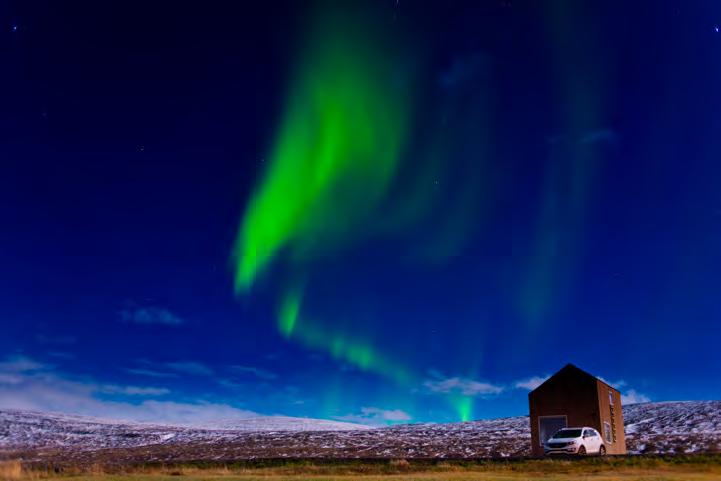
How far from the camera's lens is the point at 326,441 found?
94.5 m

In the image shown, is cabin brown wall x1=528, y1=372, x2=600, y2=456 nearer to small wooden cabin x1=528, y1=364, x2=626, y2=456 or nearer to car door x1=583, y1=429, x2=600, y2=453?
small wooden cabin x1=528, y1=364, x2=626, y2=456

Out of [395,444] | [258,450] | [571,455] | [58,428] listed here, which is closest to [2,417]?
A: [58,428]

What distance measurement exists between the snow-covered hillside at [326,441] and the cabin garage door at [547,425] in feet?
32.5

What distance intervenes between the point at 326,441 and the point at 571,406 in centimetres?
5159

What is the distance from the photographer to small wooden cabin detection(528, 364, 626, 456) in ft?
163

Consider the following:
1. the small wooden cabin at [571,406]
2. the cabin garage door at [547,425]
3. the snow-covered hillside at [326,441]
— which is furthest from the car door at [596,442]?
the snow-covered hillside at [326,441]

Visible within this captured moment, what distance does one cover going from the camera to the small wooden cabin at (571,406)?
49781 mm

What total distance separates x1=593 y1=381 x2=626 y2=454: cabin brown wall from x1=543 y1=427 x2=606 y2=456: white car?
8.26 m

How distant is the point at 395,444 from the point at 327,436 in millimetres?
24626

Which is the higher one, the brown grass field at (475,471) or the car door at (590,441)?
the car door at (590,441)

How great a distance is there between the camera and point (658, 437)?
76.8 meters

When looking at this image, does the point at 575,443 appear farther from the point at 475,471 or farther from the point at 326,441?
the point at 326,441

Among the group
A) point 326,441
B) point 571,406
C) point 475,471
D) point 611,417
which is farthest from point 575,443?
point 326,441

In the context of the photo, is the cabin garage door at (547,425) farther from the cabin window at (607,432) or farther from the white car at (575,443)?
the white car at (575,443)
